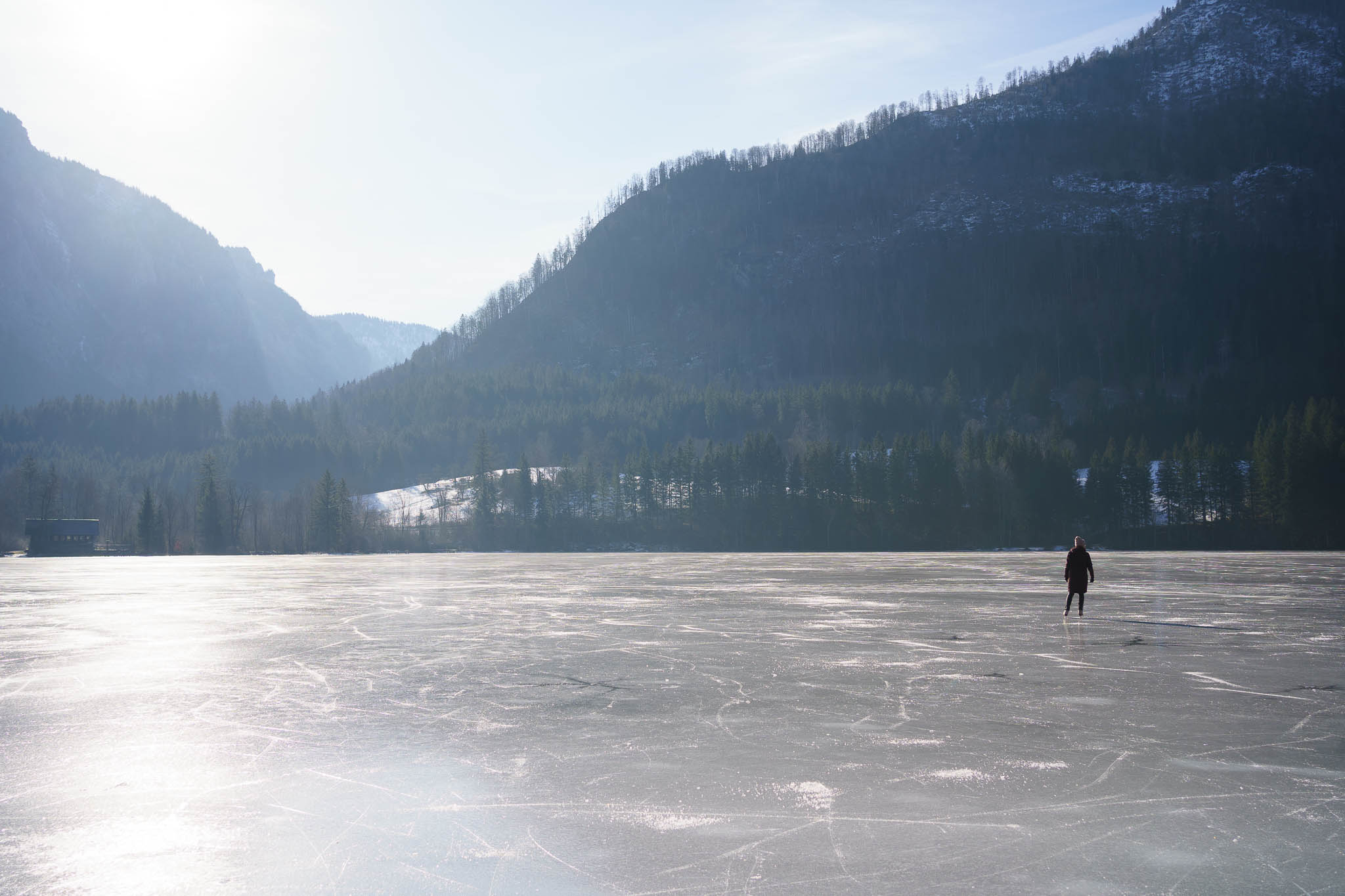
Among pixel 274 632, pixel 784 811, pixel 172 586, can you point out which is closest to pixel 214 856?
pixel 784 811

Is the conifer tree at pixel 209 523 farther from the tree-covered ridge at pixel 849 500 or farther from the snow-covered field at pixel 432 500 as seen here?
the snow-covered field at pixel 432 500

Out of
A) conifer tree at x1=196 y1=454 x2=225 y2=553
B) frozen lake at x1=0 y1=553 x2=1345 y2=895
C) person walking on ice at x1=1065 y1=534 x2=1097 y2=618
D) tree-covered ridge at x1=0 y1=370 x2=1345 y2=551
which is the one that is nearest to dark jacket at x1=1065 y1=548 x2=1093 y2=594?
person walking on ice at x1=1065 y1=534 x2=1097 y2=618

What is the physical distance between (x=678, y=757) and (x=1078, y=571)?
678 inches

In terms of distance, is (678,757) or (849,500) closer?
(678,757)

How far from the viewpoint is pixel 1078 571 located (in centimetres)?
2375

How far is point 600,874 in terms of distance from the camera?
678 cm

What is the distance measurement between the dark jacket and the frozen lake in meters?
1.37

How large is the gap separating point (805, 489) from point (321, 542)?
71.2 m

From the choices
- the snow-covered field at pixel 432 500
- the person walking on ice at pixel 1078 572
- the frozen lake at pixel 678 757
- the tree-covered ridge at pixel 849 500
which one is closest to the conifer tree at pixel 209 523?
the tree-covered ridge at pixel 849 500

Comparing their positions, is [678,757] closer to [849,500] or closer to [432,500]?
[849,500]

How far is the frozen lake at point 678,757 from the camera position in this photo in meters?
6.99

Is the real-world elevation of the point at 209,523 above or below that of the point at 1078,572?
above

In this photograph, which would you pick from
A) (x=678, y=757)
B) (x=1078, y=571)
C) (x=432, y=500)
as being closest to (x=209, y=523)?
(x=432, y=500)

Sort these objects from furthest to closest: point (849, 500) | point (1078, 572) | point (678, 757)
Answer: point (849, 500) → point (1078, 572) → point (678, 757)
